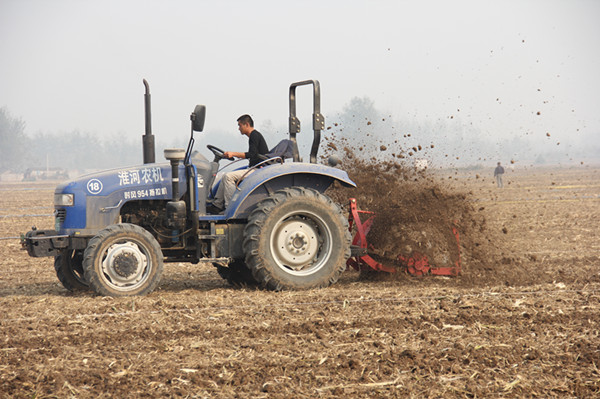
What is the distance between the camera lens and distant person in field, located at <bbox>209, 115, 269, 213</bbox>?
7.71 meters

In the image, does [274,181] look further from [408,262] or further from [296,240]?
[408,262]

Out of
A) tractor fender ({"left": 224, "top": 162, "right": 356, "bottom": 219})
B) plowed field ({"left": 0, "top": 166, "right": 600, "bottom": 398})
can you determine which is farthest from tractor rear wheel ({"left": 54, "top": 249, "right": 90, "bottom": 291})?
tractor fender ({"left": 224, "top": 162, "right": 356, "bottom": 219})

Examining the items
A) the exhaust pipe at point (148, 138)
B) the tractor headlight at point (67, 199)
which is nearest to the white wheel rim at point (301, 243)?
the exhaust pipe at point (148, 138)

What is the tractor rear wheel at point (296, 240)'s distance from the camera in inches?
292

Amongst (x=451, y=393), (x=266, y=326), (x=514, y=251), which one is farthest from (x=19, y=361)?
(x=514, y=251)

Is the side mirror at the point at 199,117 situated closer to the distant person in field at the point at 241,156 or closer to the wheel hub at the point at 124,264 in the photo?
the distant person in field at the point at 241,156

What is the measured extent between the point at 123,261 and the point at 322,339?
2.56 metres

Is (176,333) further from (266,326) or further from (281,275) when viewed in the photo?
(281,275)

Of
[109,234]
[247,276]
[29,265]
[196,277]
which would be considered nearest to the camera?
[109,234]

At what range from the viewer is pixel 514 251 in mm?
10891

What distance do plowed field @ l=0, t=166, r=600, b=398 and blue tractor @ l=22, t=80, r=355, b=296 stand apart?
305 mm

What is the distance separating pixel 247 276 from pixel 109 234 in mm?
1934

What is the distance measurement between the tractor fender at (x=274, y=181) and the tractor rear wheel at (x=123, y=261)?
0.93 meters

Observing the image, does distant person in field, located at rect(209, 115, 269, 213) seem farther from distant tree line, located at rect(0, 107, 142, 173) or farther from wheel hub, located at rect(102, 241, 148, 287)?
distant tree line, located at rect(0, 107, 142, 173)
